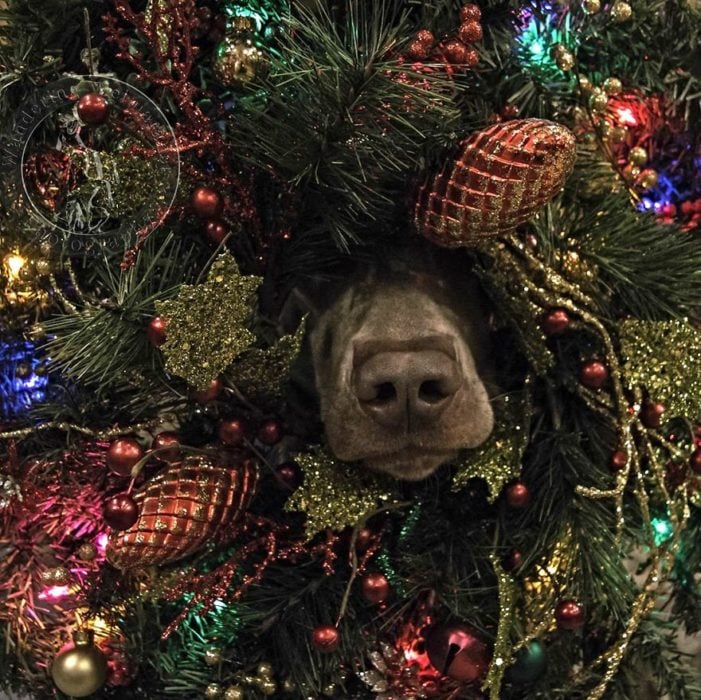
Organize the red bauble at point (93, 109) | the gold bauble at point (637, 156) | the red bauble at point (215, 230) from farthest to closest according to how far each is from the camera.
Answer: the gold bauble at point (637, 156)
the red bauble at point (215, 230)
the red bauble at point (93, 109)

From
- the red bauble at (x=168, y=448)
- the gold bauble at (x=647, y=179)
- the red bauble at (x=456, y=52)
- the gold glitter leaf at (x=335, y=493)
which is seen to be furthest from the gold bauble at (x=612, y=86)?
the red bauble at (x=168, y=448)

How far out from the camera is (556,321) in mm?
740

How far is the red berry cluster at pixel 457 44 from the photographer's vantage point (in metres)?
0.66

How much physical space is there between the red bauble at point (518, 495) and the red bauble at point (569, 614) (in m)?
0.10

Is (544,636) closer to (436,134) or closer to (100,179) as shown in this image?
(436,134)

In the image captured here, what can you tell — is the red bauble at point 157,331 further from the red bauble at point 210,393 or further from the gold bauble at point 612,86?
the gold bauble at point 612,86

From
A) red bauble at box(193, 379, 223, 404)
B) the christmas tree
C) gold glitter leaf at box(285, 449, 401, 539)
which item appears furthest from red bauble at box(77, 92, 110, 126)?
gold glitter leaf at box(285, 449, 401, 539)

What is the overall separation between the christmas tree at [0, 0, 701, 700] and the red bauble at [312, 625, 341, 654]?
0.03 metres

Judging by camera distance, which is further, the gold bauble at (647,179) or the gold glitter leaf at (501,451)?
the gold bauble at (647,179)

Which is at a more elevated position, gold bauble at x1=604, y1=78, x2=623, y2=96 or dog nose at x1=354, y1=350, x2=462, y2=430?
gold bauble at x1=604, y1=78, x2=623, y2=96

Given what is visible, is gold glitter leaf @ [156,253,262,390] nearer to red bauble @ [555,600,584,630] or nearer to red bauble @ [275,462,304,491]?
red bauble @ [275,462,304,491]

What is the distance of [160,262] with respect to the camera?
715 mm

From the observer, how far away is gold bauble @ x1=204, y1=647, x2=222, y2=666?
0.78 metres

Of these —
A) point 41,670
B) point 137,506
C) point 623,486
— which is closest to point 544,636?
point 623,486
